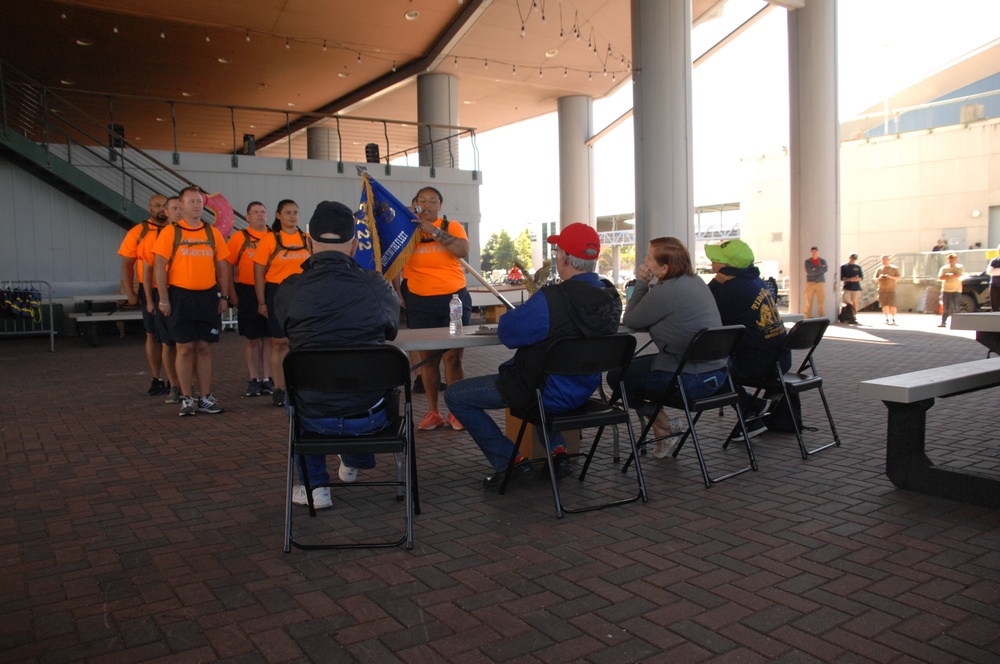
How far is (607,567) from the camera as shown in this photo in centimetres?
302

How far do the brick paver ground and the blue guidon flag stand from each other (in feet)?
4.32

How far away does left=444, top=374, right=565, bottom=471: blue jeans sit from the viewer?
3.99 m

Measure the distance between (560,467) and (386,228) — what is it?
6.51ft

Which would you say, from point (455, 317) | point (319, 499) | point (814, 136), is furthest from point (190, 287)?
point (814, 136)

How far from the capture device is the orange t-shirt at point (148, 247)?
641 centimetres

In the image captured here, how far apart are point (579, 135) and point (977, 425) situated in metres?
21.9

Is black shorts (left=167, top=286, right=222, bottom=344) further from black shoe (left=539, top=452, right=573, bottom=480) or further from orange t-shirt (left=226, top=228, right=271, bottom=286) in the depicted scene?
black shoe (left=539, top=452, right=573, bottom=480)

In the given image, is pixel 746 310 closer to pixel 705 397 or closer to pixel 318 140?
pixel 705 397

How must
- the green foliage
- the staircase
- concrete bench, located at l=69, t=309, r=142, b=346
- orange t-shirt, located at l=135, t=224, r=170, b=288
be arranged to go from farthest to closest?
the green foliage < the staircase < concrete bench, located at l=69, t=309, r=142, b=346 < orange t-shirt, located at l=135, t=224, r=170, b=288

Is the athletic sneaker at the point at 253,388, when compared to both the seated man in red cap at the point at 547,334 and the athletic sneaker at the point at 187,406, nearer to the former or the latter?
the athletic sneaker at the point at 187,406

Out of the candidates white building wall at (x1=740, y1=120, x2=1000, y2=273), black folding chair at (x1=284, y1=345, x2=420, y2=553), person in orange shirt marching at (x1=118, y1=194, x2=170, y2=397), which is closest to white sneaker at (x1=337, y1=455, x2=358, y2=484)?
black folding chair at (x1=284, y1=345, x2=420, y2=553)

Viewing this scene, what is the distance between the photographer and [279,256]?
6613 millimetres

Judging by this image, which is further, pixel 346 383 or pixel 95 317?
pixel 95 317

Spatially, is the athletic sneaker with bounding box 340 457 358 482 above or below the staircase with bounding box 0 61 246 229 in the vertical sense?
below
